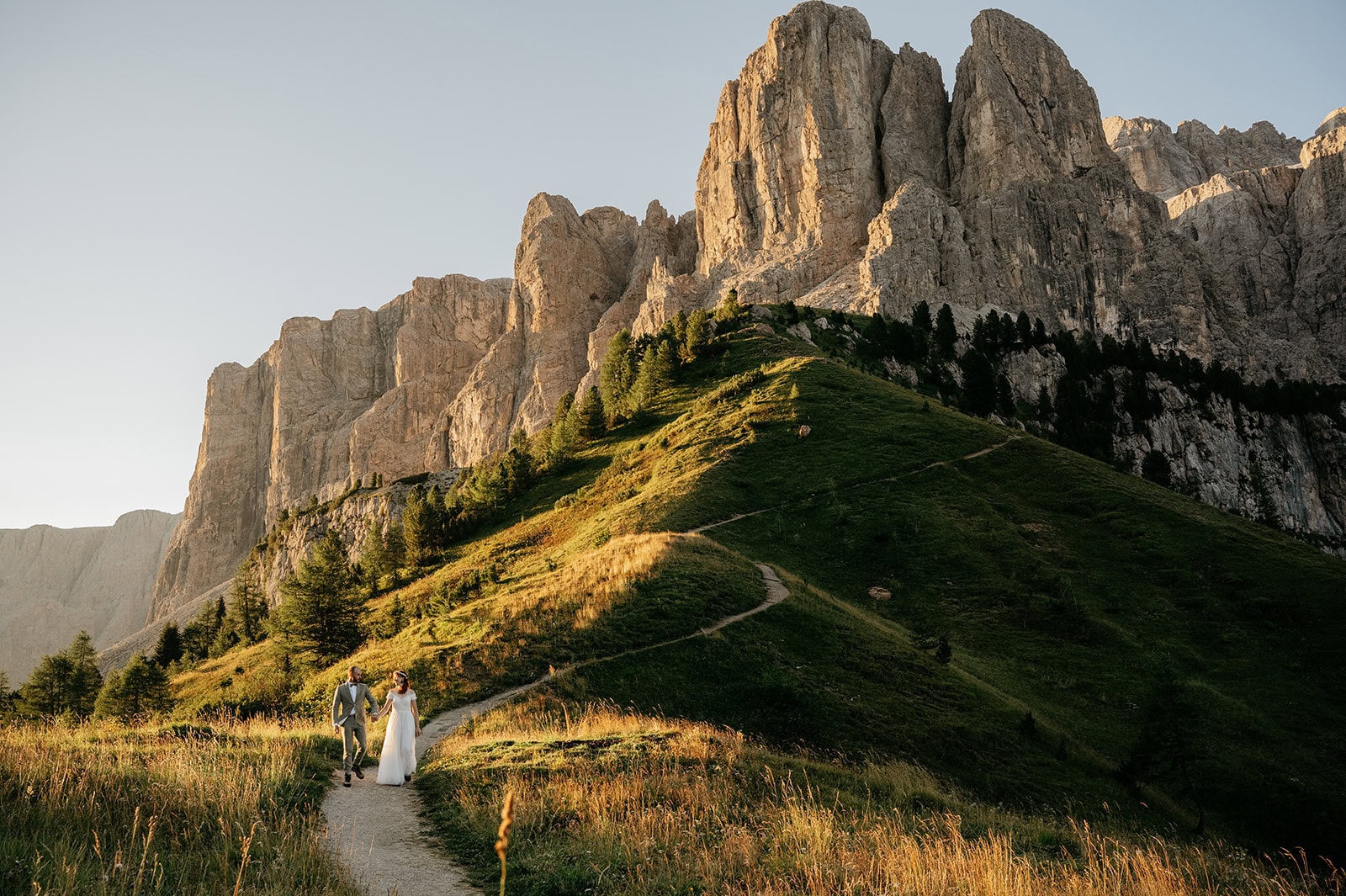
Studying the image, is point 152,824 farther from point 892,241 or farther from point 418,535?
point 892,241


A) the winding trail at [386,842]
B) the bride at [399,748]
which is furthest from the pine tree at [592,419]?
the bride at [399,748]

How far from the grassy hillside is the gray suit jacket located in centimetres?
214

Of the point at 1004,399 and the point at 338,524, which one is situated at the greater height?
the point at 1004,399

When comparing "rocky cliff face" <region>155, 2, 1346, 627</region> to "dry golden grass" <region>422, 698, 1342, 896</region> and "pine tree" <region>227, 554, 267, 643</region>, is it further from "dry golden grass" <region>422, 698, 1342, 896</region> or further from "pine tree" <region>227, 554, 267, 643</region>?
"dry golden grass" <region>422, 698, 1342, 896</region>

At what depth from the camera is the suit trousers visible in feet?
50.2

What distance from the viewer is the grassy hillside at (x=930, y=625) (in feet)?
68.0

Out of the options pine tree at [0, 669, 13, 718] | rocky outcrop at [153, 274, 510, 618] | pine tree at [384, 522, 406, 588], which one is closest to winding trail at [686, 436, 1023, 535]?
pine tree at [384, 522, 406, 588]

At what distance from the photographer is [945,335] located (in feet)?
306

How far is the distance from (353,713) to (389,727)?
34.9 inches

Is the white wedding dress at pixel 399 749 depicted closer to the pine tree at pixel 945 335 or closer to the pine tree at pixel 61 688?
the pine tree at pixel 61 688

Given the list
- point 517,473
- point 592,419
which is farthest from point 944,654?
point 592,419

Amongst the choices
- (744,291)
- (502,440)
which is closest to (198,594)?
(502,440)

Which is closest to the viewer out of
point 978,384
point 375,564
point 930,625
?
point 930,625

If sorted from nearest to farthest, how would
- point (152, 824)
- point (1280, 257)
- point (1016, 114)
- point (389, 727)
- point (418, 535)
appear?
point (152, 824) < point (389, 727) < point (418, 535) < point (1016, 114) < point (1280, 257)
